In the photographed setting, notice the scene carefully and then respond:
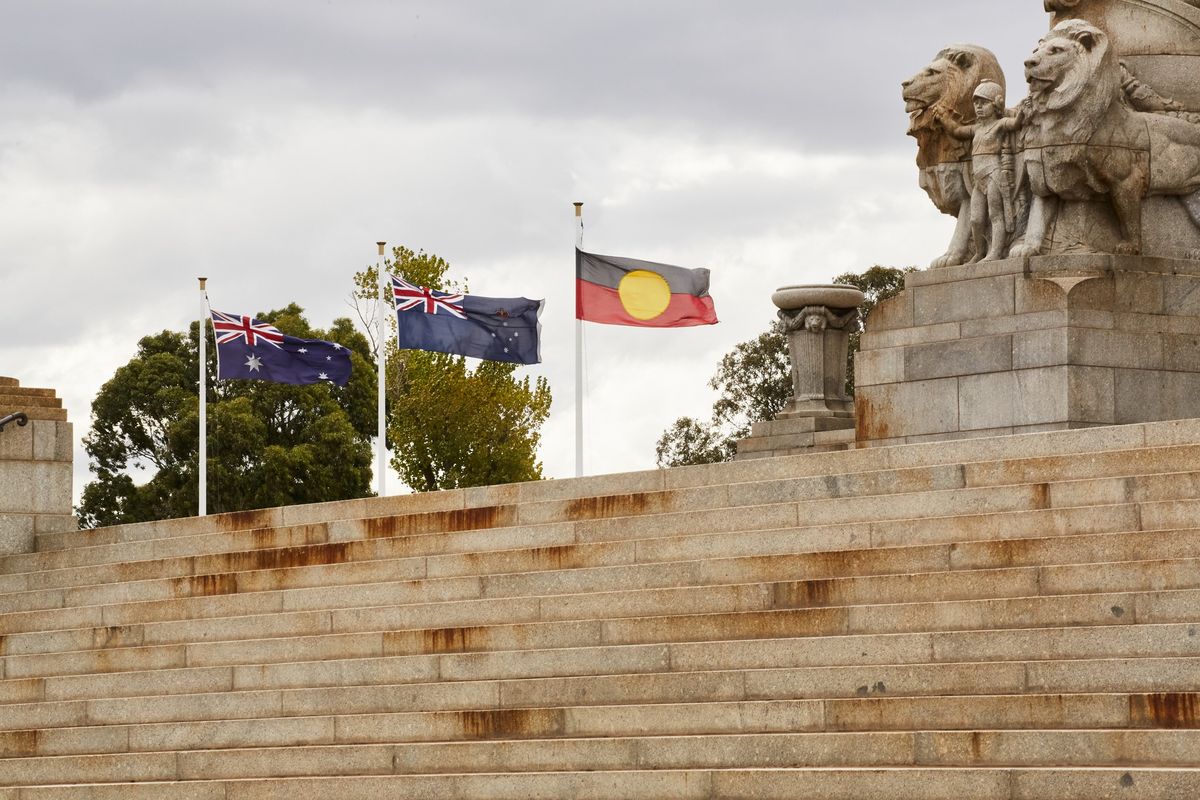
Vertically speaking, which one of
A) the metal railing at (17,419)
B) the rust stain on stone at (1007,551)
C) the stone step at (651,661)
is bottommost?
the stone step at (651,661)

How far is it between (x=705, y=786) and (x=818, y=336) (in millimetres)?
Result: 13597

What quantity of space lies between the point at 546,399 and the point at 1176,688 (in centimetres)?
3413

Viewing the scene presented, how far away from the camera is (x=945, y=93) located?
63.4ft

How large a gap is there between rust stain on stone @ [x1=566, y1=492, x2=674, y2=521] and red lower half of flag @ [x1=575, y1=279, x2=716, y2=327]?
32.4 ft

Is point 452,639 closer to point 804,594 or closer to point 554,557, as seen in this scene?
point 554,557

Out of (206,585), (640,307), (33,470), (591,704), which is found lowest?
(591,704)

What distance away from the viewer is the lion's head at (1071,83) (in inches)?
698

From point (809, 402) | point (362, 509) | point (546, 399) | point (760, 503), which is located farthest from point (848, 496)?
point (546, 399)

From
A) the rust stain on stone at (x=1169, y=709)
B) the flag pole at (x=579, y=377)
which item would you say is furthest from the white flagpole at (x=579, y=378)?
the rust stain on stone at (x=1169, y=709)

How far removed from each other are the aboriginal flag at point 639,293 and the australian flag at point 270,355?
338 centimetres

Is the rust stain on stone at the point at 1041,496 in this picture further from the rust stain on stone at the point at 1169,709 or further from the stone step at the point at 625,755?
the rust stain on stone at the point at 1169,709

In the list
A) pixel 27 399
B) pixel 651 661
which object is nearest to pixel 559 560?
pixel 651 661

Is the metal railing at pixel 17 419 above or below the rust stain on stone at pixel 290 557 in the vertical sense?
above

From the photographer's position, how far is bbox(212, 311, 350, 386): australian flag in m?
26.8
